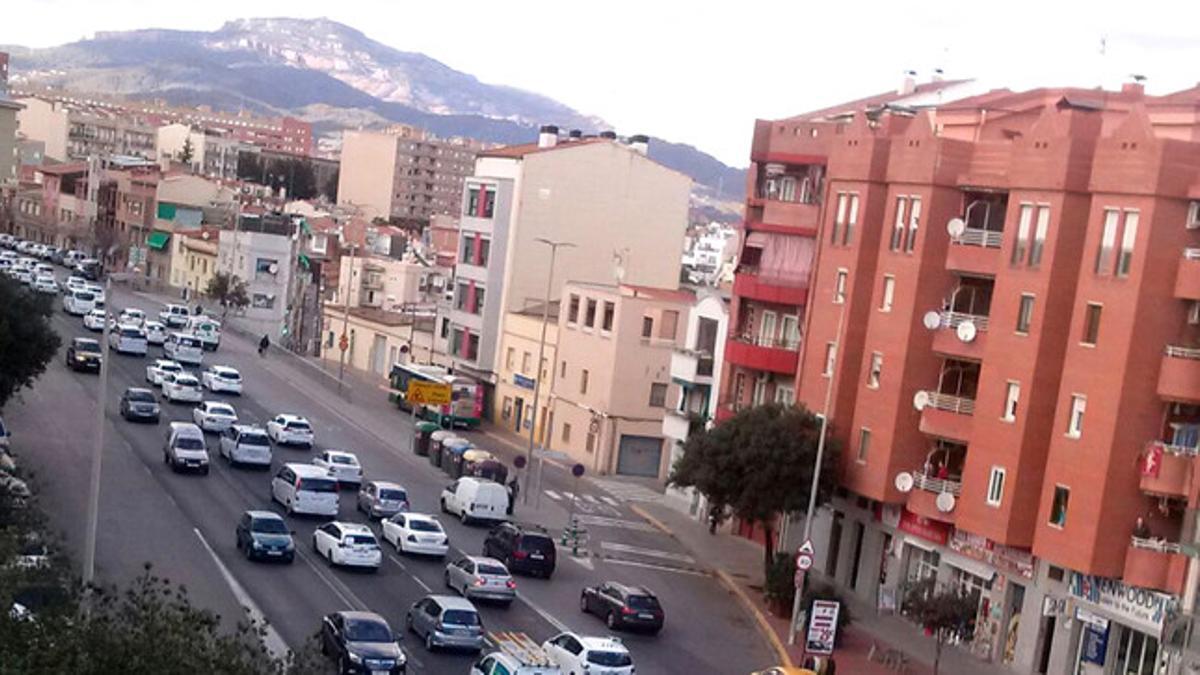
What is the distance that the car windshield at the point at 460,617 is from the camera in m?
35.5

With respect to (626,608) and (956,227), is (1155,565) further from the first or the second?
(626,608)

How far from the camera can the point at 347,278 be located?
116m

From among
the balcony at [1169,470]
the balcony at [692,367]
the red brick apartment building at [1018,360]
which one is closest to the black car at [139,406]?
the balcony at [692,367]

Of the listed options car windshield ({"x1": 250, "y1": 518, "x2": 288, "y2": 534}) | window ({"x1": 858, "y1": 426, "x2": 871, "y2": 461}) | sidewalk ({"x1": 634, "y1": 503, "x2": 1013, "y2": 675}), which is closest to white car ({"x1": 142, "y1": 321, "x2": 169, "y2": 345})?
sidewalk ({"x1": 634, "y1": 503, "x2": 1013, "y2": 675})

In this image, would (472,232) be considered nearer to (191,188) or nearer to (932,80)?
(932,80)

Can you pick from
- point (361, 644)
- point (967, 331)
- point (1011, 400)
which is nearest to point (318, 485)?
point (361, 644)

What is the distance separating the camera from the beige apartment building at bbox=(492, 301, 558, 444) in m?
80.1

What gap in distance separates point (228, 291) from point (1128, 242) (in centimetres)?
8986

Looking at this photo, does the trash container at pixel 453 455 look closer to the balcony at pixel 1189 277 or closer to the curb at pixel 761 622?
the curb at pixel 761 622

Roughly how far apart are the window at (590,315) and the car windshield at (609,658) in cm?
4238

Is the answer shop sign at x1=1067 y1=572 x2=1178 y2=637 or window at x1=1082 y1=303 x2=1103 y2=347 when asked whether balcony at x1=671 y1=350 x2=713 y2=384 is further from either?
shop sign at x1=1067 y1=572 x2=1178 y2=637

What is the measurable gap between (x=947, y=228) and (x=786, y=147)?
11.9 meters

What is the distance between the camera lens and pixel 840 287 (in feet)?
170

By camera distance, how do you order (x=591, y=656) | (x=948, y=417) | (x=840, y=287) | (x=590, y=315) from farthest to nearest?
1. (x=590, y=315)
2. (x=840, y=287)
3. (x=948, y=417)
4. (x=591, y=656)
